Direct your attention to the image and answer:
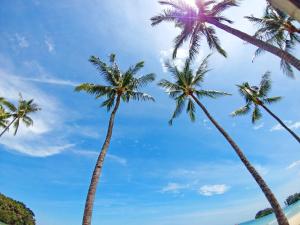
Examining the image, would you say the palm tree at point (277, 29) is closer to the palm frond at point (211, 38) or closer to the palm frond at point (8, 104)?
the palm frond at point (211, 38)

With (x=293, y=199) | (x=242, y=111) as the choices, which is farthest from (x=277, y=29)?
(x=293, y=199)

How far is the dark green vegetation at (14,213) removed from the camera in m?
58.1

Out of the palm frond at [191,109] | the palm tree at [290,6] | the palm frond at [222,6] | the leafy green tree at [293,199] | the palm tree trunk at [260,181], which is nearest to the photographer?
the palm tree at [290,6]

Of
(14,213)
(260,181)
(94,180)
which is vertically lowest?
(260,181)

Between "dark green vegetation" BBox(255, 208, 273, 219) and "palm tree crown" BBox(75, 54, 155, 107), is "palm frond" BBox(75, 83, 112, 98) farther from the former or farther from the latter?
"dark green vegetation" BBox(255, 208, 273, 219)

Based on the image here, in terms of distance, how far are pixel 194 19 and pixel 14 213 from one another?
63.7 m

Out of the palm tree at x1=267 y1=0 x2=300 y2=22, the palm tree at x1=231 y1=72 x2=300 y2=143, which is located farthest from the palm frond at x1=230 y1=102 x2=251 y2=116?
the palm tree at x1=267 y1=0 x2=300 y2=22

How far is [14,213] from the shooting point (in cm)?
6100

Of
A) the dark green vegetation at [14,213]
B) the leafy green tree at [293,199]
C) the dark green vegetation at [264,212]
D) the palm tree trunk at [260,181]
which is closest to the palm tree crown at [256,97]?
the palm tree trunk at [260,181]

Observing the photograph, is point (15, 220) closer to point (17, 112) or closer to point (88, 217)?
point (17, 112)

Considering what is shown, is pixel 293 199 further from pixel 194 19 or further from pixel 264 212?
pixel 194 19

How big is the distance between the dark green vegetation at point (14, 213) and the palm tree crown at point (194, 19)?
189ft

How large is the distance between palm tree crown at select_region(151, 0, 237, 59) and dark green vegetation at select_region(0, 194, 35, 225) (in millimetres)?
57736

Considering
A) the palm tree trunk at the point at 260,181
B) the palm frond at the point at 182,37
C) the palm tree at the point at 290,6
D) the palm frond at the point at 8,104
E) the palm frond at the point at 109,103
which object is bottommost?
the palm tree at the point at 290,6
